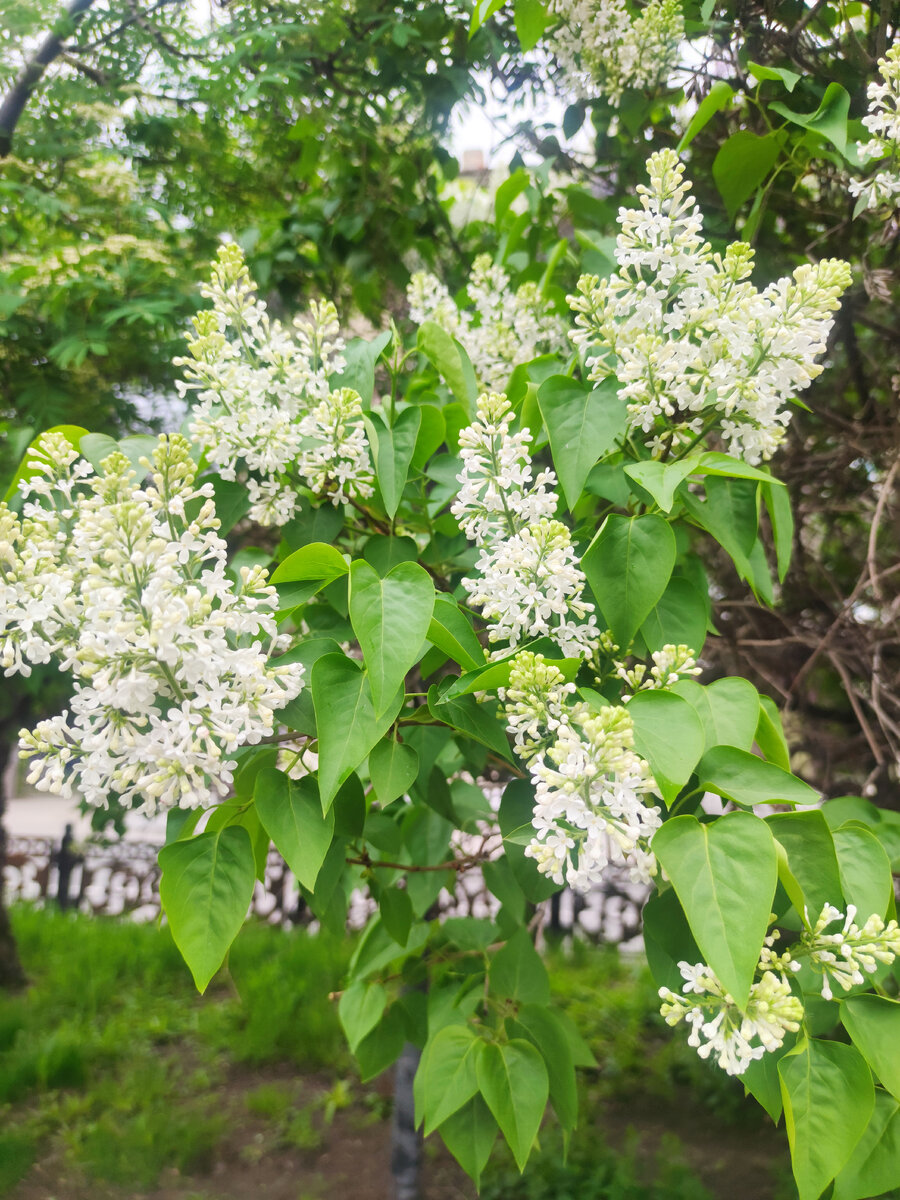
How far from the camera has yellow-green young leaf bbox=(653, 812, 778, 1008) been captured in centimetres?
73

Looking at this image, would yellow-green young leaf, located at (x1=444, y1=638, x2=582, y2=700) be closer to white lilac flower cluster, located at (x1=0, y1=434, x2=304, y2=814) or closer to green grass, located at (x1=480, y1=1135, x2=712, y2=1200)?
white lilac flower cluster, located at (x1=0, y1=434, x2=304, y2=814)

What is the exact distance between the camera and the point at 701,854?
802 millimetres

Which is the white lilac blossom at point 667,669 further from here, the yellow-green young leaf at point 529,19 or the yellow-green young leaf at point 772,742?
the yellow-green young leaf at point 529,19

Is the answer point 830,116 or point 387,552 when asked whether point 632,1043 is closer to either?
point 387,552

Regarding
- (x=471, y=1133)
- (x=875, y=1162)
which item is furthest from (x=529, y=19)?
(x=471, y=1133)

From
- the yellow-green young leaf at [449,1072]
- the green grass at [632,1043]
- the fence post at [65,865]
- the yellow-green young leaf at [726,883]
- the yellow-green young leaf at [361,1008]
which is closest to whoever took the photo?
the yellow-green young leaf at [726,883]

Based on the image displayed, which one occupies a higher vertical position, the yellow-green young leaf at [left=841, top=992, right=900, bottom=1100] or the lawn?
the yellow-green young leaf at [left=841, top=992, right=900, bottom=1100]

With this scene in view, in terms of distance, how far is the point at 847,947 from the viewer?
32.9 inches

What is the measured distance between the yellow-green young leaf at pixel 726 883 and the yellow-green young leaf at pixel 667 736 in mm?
47

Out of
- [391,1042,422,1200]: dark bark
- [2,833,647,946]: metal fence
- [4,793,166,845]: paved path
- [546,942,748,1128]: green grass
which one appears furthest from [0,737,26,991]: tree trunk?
[4,793,166,845]: paved path

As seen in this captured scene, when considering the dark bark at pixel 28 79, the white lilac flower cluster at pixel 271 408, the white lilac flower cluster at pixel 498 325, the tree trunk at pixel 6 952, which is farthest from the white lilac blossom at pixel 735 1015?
the tree trunk at pixel 6 952

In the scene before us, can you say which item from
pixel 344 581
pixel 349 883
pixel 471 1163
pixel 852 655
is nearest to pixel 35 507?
pixel 344 581

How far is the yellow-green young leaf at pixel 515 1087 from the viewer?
117 centimetres

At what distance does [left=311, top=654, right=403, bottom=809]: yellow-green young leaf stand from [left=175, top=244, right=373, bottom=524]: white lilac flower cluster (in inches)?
13.9
